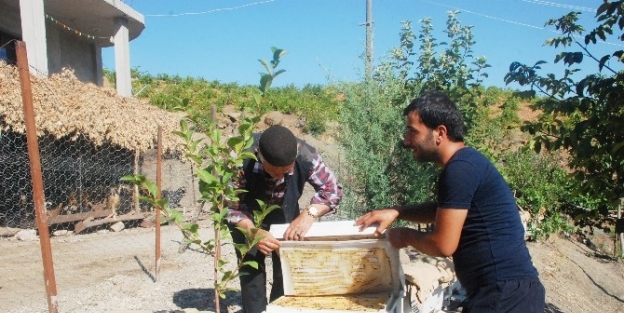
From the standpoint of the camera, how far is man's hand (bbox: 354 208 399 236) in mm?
2367

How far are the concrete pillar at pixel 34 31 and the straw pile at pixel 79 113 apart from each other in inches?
17.8

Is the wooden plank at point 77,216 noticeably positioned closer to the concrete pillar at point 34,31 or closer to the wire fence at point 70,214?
the wire fence at point 70,214

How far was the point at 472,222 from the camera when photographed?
2.08m

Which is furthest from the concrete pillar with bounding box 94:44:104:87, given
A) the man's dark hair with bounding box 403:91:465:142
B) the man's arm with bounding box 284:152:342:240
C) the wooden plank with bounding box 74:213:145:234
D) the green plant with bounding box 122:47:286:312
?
the man's dark hair with bounding box 403:91:465:142

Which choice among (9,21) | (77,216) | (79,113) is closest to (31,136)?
(79,113)

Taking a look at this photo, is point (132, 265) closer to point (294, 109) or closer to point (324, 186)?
point (324, 186)

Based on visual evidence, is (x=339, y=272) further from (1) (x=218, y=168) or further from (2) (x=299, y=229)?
(1) (x=218, y=168)

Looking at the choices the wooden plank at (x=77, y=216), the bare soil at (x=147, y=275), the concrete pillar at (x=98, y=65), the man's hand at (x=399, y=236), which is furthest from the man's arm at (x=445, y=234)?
the concrete pillar at (x=98, y=65)

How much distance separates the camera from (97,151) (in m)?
9.12

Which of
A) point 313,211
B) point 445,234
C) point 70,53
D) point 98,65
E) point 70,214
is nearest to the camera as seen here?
point 445,234

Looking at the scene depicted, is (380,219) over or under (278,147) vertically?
under

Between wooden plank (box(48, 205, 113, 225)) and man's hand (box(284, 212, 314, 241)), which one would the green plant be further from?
wooden plank (box(48, 205, 113, 225))

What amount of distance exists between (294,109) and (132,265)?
14.5 meters

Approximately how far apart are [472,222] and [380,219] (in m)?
0.45
